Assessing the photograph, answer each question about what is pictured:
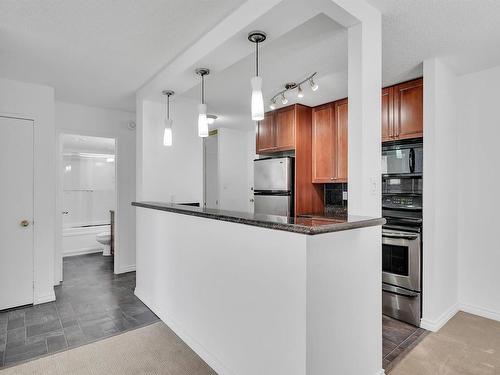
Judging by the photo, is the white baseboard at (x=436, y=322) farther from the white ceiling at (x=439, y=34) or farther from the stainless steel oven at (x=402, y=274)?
the white ceiling at (x=439, y=34)

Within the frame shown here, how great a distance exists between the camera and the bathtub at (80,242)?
5422mm

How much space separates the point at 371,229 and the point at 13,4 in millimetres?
2594

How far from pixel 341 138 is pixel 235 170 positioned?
2.53 metres

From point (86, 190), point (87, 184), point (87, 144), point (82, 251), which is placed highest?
→ point (87, 144)

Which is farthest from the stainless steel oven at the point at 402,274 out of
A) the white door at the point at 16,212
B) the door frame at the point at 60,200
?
the white door at the point at 16,212

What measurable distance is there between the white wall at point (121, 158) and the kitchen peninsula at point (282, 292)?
235 cm

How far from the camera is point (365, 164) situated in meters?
1.79

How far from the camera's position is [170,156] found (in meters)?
3.66

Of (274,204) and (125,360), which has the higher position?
(274,204)

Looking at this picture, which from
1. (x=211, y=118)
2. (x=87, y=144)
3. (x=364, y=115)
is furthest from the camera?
(x=87, y=144)

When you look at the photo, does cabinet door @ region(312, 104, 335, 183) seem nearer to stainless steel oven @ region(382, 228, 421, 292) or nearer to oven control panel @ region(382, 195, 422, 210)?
oven control panel @ region(382, 195, 422, 210)

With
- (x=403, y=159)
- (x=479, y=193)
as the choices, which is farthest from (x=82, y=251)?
(x=479, y=193)

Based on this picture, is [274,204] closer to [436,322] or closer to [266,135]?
[266,135]

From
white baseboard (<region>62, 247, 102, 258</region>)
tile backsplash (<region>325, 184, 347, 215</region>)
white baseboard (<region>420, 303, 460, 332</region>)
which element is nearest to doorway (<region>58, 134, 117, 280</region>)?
white baseboard (<region>62, 247, 102, 258</region>)
